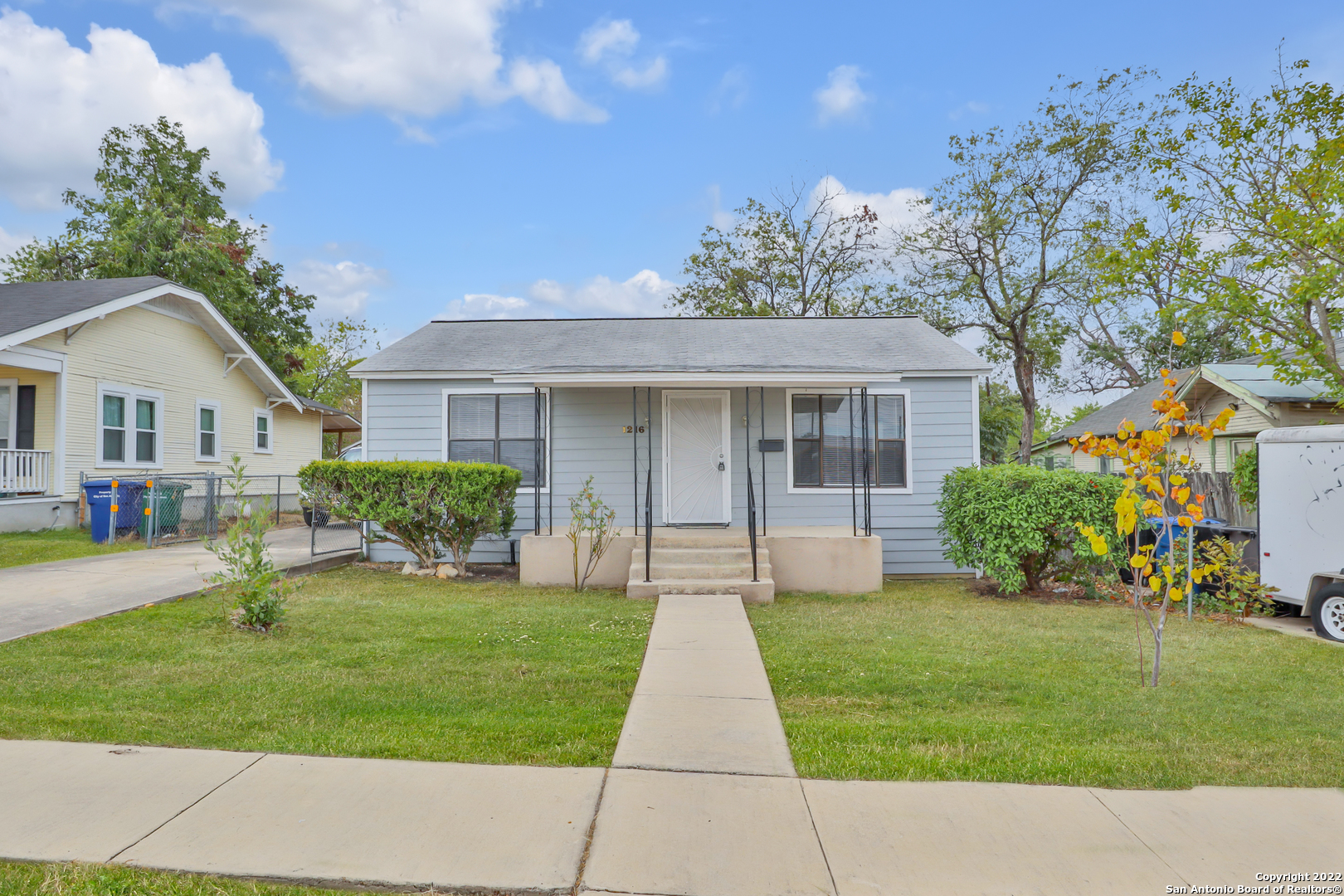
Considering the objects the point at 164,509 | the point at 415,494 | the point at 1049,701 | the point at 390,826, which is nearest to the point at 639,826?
the point at 390,826

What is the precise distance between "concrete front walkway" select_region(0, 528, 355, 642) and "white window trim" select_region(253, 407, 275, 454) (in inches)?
354

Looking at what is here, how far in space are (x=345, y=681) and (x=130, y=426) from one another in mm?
13409

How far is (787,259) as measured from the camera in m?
25.2

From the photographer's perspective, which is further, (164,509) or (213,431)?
(213,431)

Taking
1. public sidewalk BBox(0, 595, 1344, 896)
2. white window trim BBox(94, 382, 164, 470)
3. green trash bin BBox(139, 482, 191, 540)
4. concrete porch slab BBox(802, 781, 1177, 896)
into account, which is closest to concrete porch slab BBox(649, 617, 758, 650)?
public sidewalk BBox(0, 595, 1344, 896)

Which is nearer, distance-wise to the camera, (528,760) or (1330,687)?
(528,760)

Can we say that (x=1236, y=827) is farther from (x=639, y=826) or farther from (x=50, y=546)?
(x=50, y=546)

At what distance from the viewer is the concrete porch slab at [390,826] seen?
245 centimetres

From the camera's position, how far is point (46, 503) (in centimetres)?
1289

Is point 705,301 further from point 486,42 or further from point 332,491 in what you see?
point 332,491

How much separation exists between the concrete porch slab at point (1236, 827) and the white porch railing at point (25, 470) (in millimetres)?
15499

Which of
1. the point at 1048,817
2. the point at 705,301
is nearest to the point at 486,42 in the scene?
the point at 1048,817

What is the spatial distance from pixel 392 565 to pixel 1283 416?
1646cm

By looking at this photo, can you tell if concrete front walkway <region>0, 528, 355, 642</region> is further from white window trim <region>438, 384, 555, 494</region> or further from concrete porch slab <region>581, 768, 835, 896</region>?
concrete porch slab <region>581, 768, 835, 896</region>
